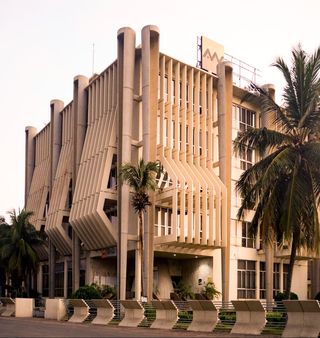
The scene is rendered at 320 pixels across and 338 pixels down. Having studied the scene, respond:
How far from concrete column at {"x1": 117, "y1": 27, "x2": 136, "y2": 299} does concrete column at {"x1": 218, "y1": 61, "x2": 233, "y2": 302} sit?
7866 mm

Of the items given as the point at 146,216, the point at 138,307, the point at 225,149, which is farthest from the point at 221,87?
the point at 138,307

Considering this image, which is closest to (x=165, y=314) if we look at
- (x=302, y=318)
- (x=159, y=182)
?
(x=302, y=318)

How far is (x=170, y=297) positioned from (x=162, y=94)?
48.9 ft

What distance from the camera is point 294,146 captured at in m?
25.5

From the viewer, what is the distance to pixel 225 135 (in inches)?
1818

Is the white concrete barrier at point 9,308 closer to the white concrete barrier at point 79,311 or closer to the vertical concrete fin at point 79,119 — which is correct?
the white concrete barrier at point 79,311

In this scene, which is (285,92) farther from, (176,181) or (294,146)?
(176,181)

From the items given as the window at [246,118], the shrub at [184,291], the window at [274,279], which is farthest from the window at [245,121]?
the shrub at [184,291]

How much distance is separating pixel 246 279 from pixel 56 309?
19188 mm

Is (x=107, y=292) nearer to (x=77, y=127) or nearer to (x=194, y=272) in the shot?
(x=194, y=272)

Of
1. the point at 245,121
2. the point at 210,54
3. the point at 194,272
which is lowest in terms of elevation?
the point at 194,272

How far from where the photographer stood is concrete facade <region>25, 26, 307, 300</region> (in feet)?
135

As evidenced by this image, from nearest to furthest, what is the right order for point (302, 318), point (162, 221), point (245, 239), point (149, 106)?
1. point (302, 318)
2. point (149, 106)
3. point (162, 221)
4. point (245, 239)

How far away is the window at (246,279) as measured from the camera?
1844 inches
